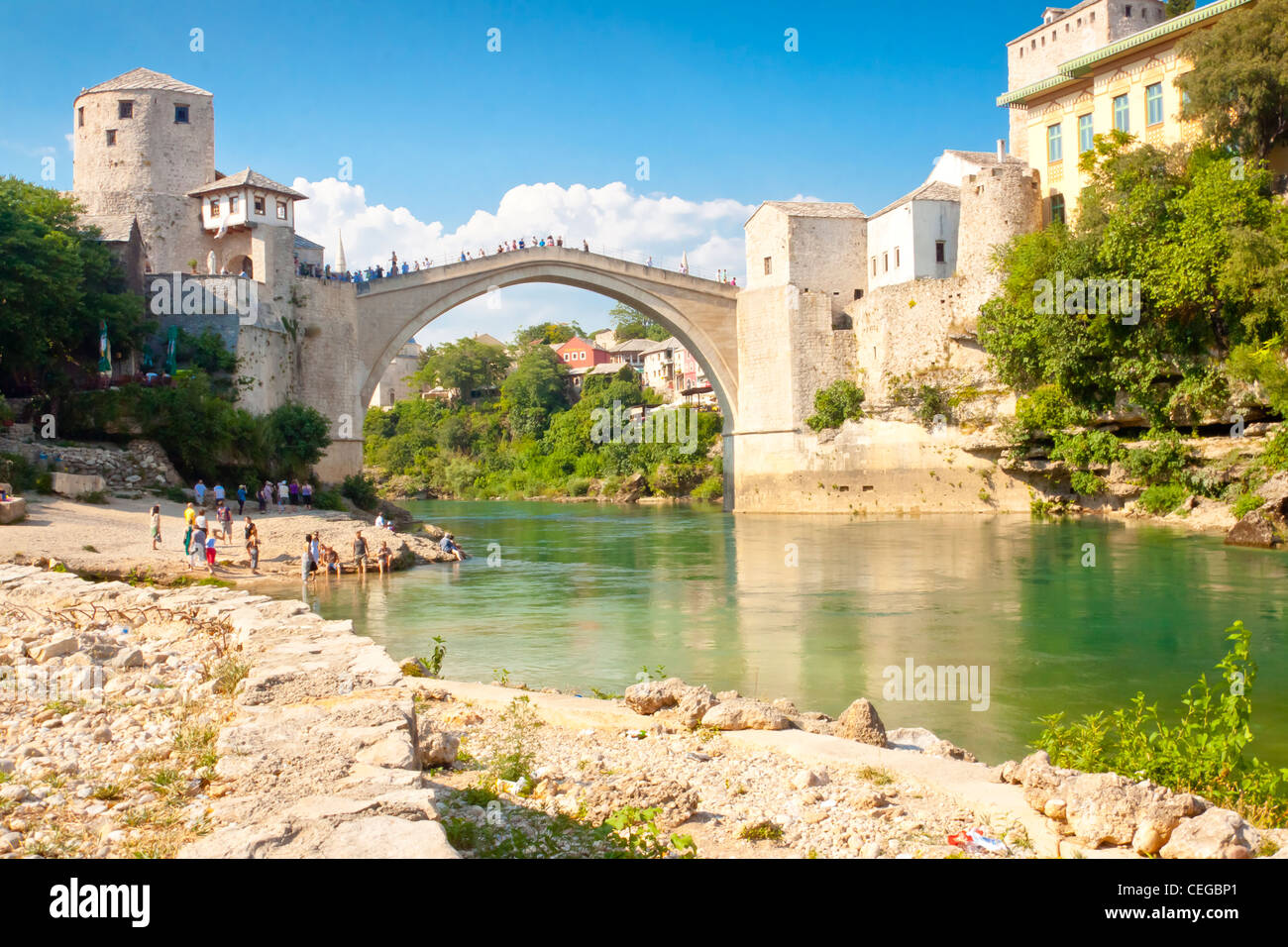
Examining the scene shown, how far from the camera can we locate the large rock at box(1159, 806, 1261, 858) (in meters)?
4.06

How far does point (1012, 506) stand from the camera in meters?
30.8

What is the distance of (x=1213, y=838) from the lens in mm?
4117

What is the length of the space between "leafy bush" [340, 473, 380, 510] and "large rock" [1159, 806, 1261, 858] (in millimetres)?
27091

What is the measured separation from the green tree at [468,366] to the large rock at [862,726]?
65314 mm

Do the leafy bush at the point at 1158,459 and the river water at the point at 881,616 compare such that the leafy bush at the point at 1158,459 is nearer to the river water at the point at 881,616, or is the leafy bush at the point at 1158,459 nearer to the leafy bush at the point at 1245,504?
Answer: the river water at the point at 881,616

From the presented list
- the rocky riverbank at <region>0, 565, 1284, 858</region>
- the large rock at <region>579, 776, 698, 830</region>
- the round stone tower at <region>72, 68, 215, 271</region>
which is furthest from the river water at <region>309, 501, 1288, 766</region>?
the round stone tower at <region>72, 68, 215, 271</region>

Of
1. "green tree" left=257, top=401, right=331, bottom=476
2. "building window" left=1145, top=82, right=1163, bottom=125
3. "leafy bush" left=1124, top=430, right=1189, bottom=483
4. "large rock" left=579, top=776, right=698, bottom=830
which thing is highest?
"building window" left=1145, top=82, right=1163, bottom=125

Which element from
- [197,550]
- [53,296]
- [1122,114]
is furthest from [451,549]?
[1122,114]

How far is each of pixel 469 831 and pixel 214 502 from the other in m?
21.2
